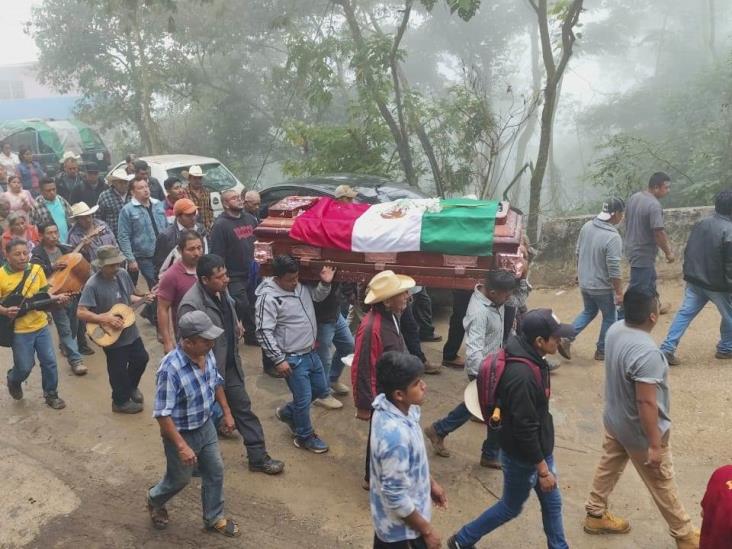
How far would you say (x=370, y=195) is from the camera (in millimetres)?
7152

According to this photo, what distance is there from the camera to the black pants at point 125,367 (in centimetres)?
520

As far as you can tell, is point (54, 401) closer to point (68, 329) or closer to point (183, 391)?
point (68, 329)

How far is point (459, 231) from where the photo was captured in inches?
185

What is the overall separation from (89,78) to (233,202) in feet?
46.0

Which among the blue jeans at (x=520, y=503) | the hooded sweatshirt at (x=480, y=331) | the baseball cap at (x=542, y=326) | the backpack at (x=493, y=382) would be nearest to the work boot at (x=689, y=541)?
the blue jeans at (x=520, y=503)

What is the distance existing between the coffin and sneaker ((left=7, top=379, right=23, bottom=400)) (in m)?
2.44

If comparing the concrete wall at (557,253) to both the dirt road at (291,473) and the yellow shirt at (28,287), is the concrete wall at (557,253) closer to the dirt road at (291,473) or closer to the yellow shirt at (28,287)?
the dirt road at (291,473)

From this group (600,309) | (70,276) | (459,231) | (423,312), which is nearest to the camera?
(459,231)

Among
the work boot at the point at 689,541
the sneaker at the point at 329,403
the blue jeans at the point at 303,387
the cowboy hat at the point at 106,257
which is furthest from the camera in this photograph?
the sneaker at the point at 329,403

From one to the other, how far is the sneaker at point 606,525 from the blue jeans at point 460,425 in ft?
2.63

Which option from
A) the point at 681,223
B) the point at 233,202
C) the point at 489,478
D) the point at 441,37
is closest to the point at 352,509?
the point at 489,478

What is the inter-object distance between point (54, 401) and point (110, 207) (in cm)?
270

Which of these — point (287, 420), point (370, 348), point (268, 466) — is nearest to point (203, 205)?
point (287, 420)

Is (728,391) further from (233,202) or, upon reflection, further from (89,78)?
(89,78)
